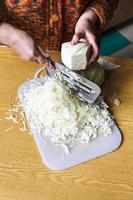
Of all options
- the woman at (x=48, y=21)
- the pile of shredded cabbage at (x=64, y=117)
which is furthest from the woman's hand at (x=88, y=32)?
the pile of shredded cabbage at (x=64, y=117)

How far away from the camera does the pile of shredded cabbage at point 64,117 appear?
0.77 metres

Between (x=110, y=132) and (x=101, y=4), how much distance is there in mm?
406

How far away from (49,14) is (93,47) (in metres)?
0.21

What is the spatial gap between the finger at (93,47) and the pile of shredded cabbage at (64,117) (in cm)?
10

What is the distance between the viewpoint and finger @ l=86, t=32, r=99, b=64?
2.75ft

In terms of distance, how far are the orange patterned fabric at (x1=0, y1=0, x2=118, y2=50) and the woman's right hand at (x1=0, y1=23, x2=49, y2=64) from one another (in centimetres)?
6

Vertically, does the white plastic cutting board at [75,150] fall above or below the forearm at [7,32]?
below

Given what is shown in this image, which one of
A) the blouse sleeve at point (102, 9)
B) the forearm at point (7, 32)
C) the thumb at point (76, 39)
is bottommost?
the blouse sleeve at point (102, 9)

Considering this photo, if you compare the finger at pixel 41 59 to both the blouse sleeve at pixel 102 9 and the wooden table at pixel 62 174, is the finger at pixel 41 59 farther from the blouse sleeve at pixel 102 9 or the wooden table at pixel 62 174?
the blouse sleeve at pixel 102 9

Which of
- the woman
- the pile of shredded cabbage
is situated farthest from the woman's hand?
the pile of shredded cabbage

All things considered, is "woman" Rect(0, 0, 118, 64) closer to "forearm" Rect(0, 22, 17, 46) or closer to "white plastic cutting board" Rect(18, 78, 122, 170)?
"forearm" Rect(0, 22, 17, 46)

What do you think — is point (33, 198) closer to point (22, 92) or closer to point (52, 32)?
point (22, 92)

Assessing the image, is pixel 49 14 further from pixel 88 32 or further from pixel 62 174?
pixel 62 174

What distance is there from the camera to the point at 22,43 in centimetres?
89
